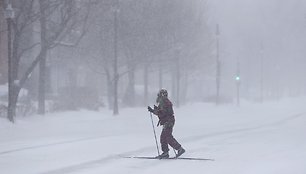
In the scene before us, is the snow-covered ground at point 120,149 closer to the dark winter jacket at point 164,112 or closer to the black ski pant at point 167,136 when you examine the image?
the black ski pant at point 167,136

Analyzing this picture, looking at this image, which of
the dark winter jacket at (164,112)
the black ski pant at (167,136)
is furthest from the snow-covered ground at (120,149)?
the dark winter jacket at (164,112)

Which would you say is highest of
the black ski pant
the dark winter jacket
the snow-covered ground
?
the dark winter jacket

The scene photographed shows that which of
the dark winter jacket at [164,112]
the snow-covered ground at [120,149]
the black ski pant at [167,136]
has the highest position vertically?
the dark winter jacket at [164,112]

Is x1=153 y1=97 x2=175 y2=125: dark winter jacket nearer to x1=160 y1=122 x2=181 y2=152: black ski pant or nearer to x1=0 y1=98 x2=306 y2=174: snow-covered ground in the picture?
x1=160 y1=122 x2=181 y2=152: black ski pant

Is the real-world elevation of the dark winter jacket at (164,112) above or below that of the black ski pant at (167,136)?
above

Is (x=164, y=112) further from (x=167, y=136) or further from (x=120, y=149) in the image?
(x=120, y=149)

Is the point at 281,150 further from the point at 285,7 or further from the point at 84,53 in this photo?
the point at 285,7

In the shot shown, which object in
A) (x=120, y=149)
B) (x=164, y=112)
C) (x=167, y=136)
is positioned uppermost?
(x=164, y=112)

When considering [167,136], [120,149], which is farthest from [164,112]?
[120,149]

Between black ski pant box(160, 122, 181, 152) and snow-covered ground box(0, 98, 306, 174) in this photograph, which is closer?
snow-covered ground box(0, 98, 306, 174)

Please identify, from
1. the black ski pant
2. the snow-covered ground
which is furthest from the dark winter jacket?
the snow-covered ground

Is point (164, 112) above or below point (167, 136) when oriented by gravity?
above

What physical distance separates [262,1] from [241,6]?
386 centimetres

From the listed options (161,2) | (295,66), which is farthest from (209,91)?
(161,2)
